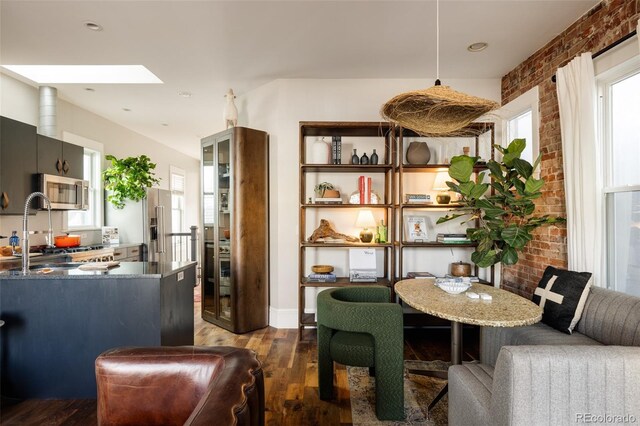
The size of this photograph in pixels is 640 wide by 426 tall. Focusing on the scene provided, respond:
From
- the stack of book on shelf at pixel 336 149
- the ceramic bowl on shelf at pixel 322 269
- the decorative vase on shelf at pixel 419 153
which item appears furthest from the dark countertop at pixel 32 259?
the decorative vase on shelf at pixel 419 153

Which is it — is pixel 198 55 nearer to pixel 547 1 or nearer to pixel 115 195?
pixel 115 195

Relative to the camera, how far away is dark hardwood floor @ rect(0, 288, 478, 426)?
207 cm

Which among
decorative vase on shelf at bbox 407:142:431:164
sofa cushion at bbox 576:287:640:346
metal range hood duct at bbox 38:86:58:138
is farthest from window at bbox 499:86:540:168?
metal range hood duct at bbox 38:86:58:138

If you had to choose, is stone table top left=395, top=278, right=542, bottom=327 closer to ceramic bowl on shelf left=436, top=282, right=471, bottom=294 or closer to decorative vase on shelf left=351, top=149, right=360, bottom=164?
ceramic bowl on shelf left=436, top=282, right=471, bottom=294

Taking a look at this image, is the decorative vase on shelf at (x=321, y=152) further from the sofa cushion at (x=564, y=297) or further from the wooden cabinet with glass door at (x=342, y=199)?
the sofa cushion at (x=564, y=297)

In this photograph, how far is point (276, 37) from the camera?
2.87m

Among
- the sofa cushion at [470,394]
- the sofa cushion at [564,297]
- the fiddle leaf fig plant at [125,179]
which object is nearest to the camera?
the sofa cushion at [470,394]

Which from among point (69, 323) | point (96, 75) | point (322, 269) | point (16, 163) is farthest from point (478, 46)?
point (16, 163)

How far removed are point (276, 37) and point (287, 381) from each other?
2.85 metres

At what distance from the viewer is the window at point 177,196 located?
774 centimetres

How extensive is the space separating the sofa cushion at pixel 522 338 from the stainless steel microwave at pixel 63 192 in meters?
4.49

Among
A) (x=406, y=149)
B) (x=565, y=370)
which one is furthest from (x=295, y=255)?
(x=565, y=370)

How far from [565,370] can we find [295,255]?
2.83 metres

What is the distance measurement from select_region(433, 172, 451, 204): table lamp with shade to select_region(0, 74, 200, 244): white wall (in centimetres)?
454
